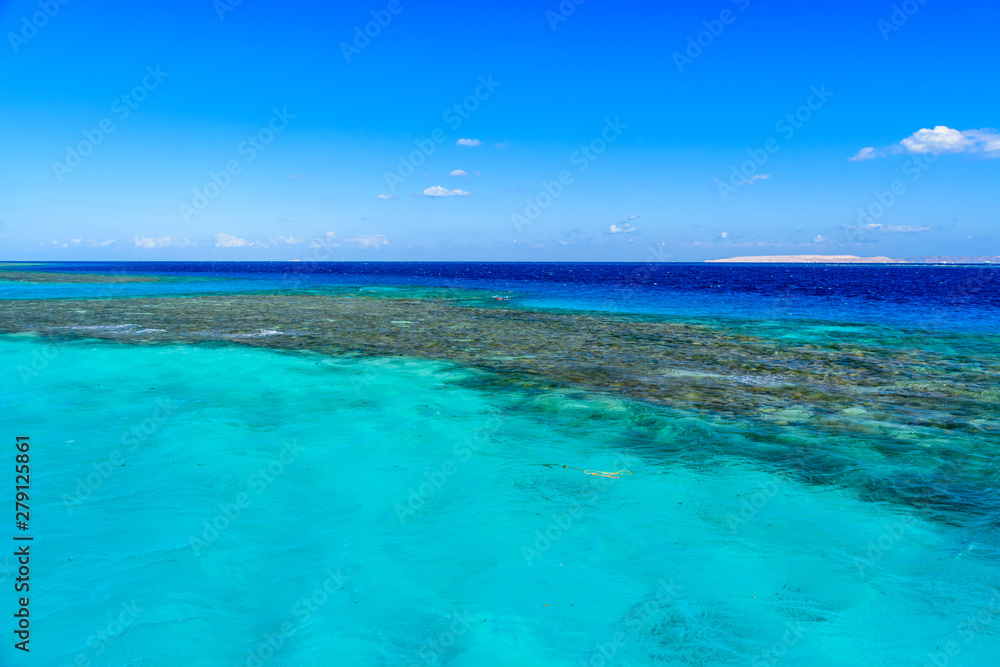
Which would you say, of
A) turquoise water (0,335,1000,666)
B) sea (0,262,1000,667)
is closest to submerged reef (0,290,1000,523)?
sea (0,262,1000,667)

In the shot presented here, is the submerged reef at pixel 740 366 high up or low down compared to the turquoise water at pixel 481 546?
up

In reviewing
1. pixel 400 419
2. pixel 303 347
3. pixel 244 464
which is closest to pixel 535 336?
pixel 303 347

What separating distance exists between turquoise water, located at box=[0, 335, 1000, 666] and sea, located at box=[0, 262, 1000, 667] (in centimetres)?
4

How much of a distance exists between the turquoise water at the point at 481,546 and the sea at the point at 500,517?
42 millimetres

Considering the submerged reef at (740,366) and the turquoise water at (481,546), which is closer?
the turquoise water at (481,546)

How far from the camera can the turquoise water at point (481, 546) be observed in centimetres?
629

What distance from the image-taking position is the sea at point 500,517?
20.9ft

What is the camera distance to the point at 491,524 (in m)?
9.09

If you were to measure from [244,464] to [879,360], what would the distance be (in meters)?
25.2

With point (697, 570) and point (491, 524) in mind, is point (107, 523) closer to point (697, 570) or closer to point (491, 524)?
point (491, 524)

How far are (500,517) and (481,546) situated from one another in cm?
98

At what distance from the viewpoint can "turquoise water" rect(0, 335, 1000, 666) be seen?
6293mm

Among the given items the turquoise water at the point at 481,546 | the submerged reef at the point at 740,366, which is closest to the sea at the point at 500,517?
the turquoise water at the point at 481,546

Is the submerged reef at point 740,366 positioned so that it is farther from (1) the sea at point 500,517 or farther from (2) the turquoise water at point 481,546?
(2) the turquoise water at point 481,546
